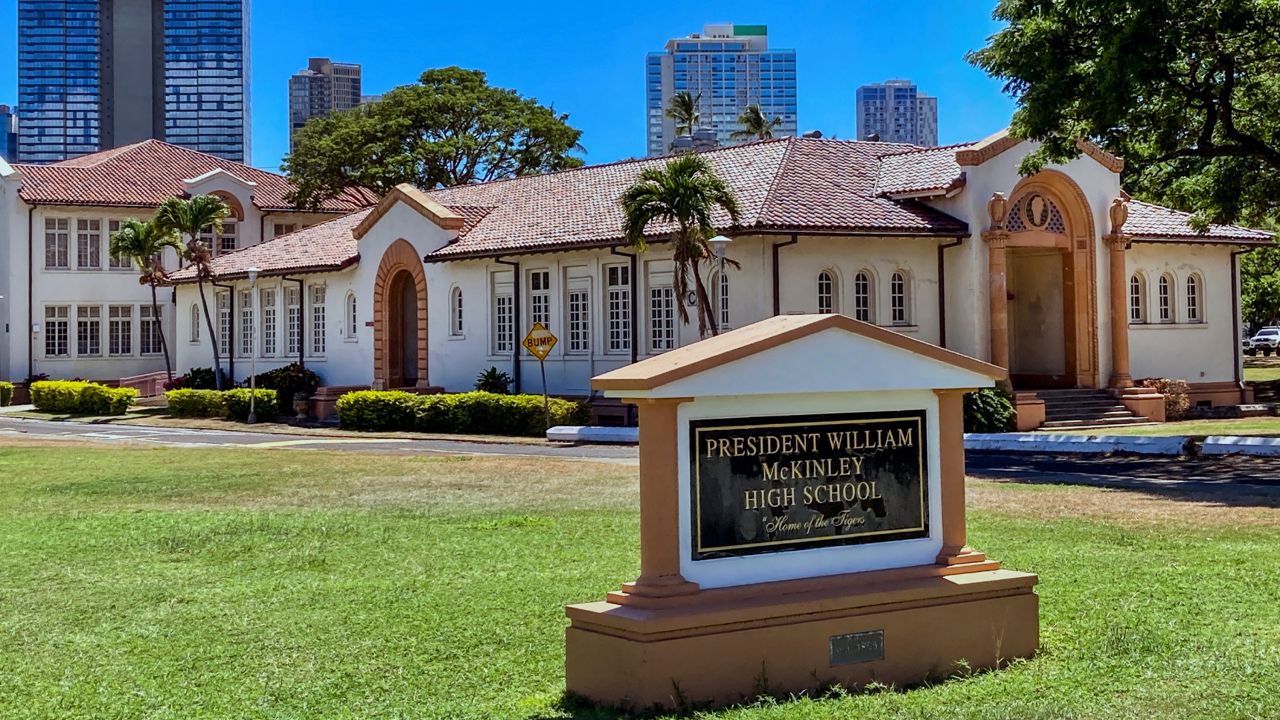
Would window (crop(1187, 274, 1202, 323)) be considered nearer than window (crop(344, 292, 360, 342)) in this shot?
Yes

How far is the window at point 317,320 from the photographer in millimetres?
40906

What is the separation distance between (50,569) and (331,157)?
150 ft

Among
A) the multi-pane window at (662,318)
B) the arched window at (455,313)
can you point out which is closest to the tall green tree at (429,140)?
the arched window at (455,313)

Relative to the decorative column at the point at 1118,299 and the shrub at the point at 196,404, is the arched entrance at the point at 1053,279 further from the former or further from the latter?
the shrub at the point at 196,404

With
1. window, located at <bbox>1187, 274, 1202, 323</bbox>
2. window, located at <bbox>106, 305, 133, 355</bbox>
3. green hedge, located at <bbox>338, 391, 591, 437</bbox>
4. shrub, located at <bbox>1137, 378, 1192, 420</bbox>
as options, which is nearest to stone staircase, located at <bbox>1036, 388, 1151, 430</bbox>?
shrub, located at <bbox>1137, 378, 1192, 420</bbox>

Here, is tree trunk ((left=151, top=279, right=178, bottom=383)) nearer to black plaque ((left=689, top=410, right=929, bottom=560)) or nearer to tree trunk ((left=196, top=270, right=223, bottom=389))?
tree trunk ((left=196, top=270, right=223, bottom=389))

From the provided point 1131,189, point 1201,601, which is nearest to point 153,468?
point 1201,601

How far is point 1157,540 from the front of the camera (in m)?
12.3

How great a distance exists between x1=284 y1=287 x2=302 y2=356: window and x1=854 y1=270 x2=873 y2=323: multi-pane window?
59.9ft

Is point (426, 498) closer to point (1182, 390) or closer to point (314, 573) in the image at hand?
point (314, 573)

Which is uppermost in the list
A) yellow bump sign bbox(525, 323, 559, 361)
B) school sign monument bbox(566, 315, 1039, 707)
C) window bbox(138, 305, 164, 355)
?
window bbox(138, 305, 164, 355)

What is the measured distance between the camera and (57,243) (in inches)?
2003

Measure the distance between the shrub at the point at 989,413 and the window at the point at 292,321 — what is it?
68.8 ft

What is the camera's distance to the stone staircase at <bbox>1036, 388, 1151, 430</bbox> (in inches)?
1222
